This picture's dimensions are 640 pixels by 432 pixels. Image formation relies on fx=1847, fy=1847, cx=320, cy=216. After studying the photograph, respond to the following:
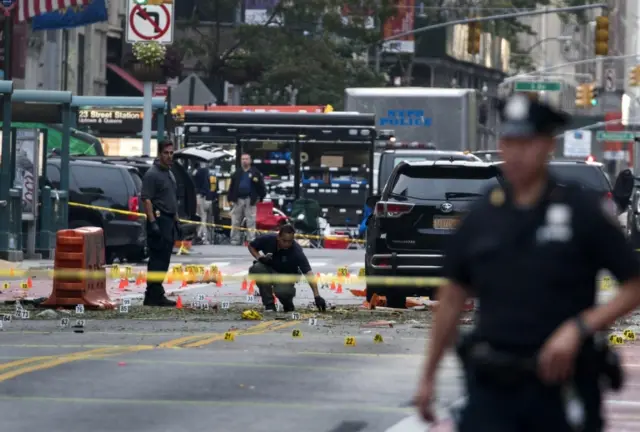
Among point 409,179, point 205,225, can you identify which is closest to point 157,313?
point 409,179

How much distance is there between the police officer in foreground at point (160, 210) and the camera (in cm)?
1897

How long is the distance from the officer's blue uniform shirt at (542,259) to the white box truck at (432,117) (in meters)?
36.2

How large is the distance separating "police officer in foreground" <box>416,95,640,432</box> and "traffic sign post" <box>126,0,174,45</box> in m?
30.9

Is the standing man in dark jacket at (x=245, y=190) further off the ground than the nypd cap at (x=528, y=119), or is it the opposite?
the standing man in dark jacket at (x=245, y=190)

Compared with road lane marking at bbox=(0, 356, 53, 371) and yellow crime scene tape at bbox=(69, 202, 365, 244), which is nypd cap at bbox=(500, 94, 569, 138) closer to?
road lane marking at bbox=(0, 356, 53, 371)

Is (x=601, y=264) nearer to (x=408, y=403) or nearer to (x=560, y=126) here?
(x=560, y=126)

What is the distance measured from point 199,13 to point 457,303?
188 feet

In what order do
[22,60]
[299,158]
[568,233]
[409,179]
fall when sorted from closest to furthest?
[568,233] → [409,179] → [299,158] → [22,60]

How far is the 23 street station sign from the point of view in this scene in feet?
159

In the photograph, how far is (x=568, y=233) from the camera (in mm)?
5484

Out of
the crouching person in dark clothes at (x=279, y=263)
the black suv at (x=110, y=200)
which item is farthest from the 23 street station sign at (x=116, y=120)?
the crouching person in dark clothes at (x=279, y=263)

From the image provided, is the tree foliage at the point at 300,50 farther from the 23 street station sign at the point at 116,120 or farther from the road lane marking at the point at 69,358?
the road lane marking at the point at 69,358

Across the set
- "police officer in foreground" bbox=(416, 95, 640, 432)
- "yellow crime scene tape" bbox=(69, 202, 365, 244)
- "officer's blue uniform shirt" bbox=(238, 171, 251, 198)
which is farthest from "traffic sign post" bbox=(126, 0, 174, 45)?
"police officer in foreground" bbox=(416, 95, 640, 432)

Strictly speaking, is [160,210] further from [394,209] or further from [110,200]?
[110,200]
